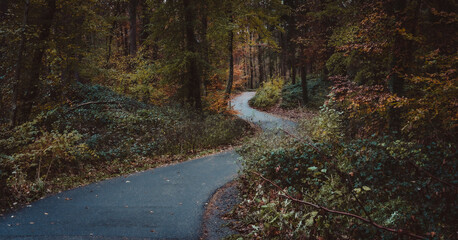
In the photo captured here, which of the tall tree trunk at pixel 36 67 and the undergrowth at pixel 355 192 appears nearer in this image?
the undergrowth at pixel 355 192

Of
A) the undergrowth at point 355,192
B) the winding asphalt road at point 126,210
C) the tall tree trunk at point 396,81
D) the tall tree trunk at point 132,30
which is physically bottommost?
the winding asphalt road at point 126,210

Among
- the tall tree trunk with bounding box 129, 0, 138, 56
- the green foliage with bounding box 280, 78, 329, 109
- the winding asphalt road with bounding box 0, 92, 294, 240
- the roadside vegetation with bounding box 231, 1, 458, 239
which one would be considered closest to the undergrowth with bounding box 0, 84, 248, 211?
the winding asphalt road with bounding box 0, 92, 294, 240

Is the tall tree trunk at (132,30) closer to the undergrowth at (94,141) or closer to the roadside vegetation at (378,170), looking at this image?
the undergrowth at (94,141)

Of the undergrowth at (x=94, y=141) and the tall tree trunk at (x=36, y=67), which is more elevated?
the tall tree trunk at (x=36, y=67)

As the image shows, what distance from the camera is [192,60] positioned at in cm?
1545

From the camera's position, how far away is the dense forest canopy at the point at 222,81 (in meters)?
5.61

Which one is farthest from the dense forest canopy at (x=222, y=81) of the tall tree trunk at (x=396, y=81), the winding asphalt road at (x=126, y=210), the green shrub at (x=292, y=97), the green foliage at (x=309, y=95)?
the green shrub at (x=292, y=97)

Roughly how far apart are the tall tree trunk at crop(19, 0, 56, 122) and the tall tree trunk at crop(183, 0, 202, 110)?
6.70 meters

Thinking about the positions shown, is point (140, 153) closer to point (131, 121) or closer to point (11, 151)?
point (131, 121)

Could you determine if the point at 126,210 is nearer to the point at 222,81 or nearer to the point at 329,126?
the point at 329,126

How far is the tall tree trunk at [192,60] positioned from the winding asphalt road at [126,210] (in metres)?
7.91

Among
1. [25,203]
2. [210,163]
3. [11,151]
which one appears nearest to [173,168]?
[210,163]

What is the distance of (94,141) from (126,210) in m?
5.68

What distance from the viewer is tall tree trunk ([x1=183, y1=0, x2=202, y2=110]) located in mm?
15101
